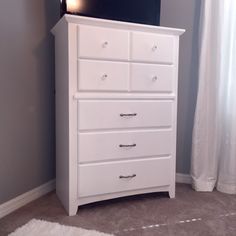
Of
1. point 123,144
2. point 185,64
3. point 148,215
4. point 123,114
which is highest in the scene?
point 185,64

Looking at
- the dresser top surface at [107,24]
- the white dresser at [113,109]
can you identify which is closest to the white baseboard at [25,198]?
the white dresser at [113,109]

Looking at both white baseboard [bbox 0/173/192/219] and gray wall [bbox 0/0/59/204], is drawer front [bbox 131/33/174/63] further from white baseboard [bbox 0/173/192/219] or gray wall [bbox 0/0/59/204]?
white baseboard [bbox 0/173/192/219]

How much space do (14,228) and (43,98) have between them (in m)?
0.89

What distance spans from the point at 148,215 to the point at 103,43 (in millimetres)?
1081

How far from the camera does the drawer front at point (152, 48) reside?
5.59 ft

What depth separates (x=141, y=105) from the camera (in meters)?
1.74

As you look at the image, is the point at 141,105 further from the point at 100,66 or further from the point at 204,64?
the point at 204,64

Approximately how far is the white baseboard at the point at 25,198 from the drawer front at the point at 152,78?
981 mm

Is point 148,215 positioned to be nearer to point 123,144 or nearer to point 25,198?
point 123,144

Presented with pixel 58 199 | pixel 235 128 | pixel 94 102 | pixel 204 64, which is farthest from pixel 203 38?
pixel 58 199

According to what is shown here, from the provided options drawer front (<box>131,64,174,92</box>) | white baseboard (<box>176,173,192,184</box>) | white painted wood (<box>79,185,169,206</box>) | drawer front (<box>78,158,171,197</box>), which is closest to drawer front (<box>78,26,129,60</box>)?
drawer front (<box>131,64,174,92</box>)

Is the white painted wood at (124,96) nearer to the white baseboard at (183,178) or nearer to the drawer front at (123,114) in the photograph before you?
the drawer front at (123,114)

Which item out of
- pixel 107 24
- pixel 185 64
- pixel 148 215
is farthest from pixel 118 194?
pixel 185 64

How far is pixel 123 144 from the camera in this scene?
1.71 meters
